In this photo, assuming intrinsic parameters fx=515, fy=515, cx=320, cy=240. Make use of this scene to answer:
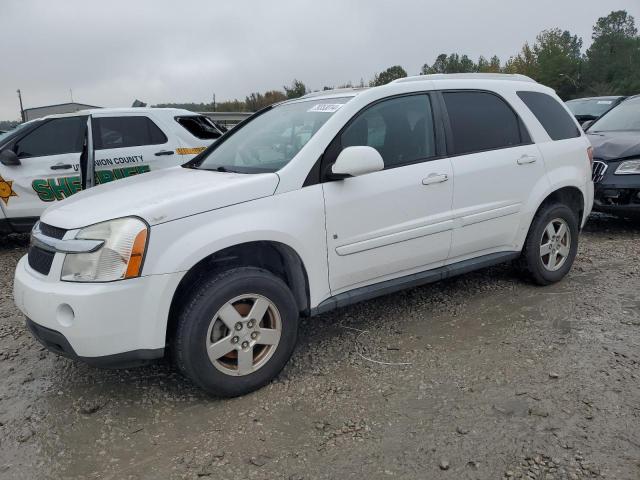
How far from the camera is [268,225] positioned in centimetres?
291

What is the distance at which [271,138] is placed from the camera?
3.62 m

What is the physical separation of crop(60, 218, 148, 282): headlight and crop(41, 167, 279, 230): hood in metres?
0.07

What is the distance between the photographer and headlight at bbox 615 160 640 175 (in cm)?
603

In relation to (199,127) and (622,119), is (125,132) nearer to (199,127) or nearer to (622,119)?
(199,127)

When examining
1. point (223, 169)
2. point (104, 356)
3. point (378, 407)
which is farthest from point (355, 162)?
point (104, 356)

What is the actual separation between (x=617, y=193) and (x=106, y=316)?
5.86 m

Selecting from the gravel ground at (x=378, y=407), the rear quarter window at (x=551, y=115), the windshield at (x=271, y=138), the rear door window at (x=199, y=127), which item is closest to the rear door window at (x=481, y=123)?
the rear quarter window at (x=551, y=115)

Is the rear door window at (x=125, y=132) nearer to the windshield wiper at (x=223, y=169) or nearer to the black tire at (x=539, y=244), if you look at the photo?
the windshield wiper at (x=223, y=169)

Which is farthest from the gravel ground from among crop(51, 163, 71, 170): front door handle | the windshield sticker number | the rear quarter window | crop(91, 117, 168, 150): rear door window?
crop(91, 117, 168, 150): rear door window

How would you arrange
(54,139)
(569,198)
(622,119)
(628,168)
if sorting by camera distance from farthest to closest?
(622,119), (54,139), (628,168), (569,198)

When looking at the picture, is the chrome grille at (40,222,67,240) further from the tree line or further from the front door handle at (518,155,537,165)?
the tree line

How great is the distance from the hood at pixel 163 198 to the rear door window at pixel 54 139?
3.61 m

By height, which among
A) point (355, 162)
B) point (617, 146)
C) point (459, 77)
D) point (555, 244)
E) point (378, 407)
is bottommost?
point (378, 407)

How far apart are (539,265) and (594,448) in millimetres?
2221
